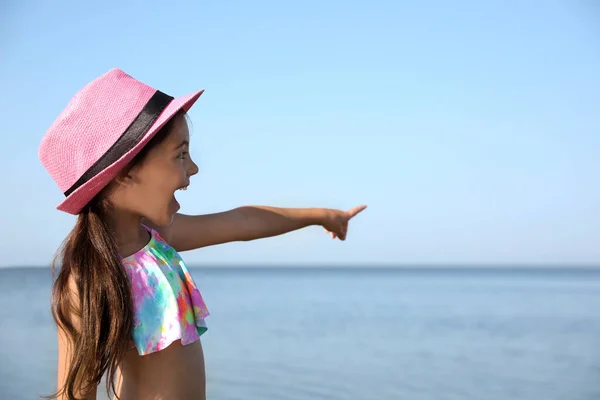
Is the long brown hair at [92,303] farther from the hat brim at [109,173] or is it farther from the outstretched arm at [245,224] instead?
the outstretched arm at [245,224]

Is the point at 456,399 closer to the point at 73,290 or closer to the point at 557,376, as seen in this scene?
the point at 557,376

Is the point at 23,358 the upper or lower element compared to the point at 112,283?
lower

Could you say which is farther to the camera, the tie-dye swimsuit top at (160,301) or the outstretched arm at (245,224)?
the outstretched arm at (245,224)

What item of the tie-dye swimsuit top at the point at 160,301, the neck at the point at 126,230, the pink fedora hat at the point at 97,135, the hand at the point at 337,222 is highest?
the pink fedora hat at the point at 97,135

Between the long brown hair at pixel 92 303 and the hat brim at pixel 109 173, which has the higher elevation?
the hat brim at pixel 109 173

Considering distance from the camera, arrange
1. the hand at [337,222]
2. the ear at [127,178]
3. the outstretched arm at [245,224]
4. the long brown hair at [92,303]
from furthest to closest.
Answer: the hand at [337,222]
the outstretched arm at [245,224]
the ear at [127,178]
the long brown hair at [92,303]

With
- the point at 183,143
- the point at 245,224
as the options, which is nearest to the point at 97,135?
the point at 183,143

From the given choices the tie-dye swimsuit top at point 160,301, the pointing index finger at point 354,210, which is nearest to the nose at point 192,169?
the tie-dye swimsuit top at point 160,301

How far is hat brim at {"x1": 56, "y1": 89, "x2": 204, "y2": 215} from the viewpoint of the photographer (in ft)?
5.69

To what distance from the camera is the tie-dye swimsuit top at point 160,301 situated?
1807 mm

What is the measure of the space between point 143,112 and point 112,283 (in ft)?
1.26

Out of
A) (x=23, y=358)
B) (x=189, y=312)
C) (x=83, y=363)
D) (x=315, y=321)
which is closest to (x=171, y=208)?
(x=189, y=312)

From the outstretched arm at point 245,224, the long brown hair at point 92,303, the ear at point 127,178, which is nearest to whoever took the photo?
the long brown hair at point 92,303

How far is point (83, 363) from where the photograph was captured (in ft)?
5.50
